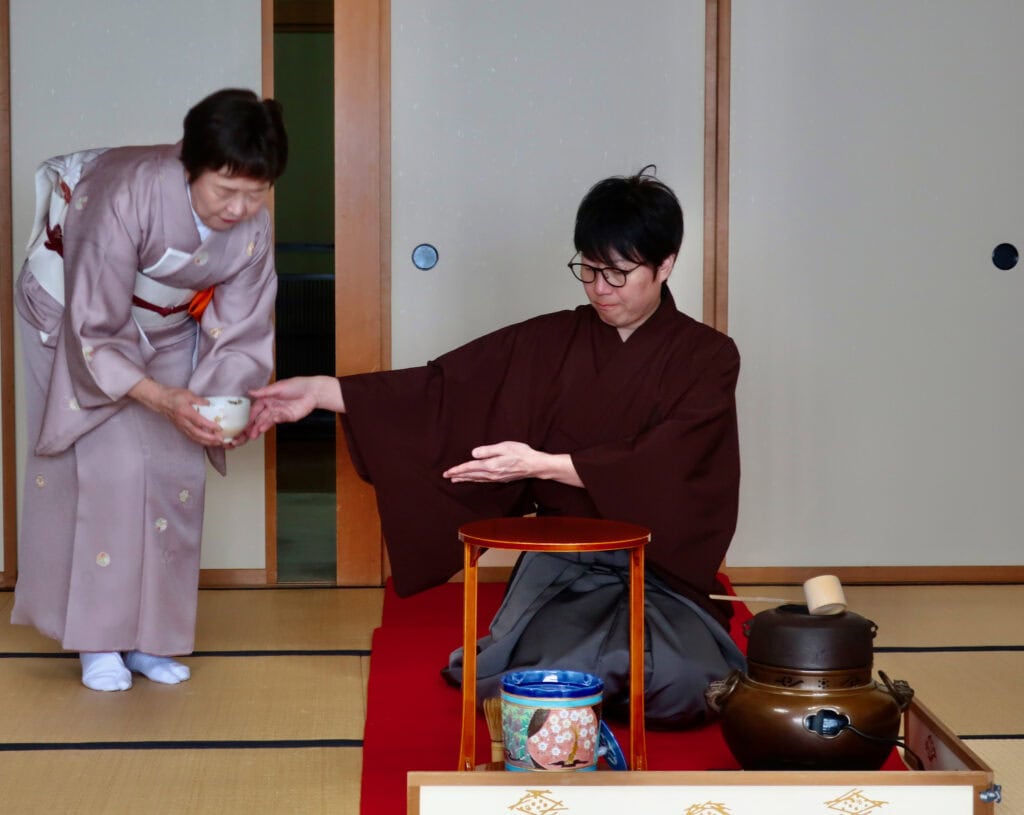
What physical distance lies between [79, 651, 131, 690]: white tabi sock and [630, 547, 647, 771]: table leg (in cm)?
132

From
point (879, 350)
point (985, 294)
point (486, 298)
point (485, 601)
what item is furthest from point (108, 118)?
point (985, 294)

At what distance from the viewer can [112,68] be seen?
165 inches

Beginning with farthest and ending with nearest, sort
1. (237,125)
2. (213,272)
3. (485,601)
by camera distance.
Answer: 1. (485,601)
2. (213,272)
3. (237,125)

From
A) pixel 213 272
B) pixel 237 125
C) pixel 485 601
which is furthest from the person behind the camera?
pixel 485 601

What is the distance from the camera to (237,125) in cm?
279

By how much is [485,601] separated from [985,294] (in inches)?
76.1

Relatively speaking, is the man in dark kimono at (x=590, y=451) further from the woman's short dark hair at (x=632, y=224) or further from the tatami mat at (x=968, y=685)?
the tatami mat at (x=968, y=685)

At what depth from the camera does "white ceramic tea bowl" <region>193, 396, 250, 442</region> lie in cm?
298

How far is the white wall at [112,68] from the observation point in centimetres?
418

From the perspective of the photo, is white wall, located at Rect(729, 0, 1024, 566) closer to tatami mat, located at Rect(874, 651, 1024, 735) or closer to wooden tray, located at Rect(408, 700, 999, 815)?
tatami mat, located at Rect(874, 651, 1024, 735)

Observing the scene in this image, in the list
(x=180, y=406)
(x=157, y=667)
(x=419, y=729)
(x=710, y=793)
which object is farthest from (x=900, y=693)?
(x=157, y=667)

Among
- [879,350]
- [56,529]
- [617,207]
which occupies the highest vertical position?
[617,207]

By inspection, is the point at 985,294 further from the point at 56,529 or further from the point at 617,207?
the point at 56,529

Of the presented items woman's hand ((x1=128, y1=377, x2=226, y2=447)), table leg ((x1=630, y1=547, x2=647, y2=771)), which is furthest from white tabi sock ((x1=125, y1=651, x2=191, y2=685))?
table leg ((x1=630, y1=547, x2=647, y2=771))
